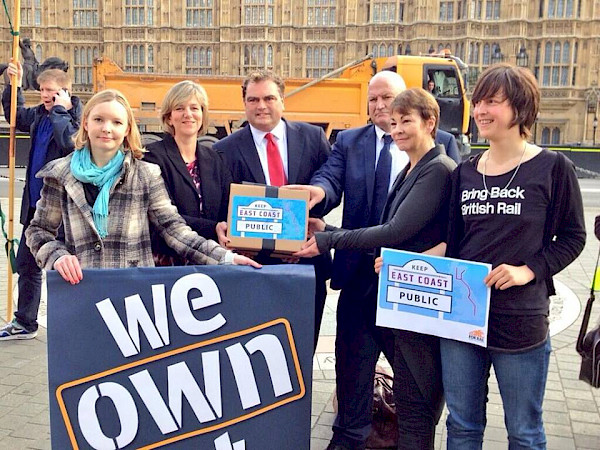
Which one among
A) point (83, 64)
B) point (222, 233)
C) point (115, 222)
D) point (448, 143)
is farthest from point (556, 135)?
point (115, 222)

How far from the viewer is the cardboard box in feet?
7.81

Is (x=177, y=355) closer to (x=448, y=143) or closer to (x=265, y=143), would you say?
(x=265, y=143)

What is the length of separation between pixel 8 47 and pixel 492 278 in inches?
1478

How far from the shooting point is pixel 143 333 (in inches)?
85.6

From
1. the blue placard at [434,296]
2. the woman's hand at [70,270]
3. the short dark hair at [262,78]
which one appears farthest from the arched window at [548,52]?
the woman's hand at [70,270]

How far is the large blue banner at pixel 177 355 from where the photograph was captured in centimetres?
217

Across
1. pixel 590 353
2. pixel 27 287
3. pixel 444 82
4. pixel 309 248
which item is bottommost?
pixel 27 287

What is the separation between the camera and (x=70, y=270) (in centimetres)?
216

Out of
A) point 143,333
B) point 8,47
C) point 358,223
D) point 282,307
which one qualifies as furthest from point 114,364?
point 8,47

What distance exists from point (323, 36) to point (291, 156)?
30763 mm

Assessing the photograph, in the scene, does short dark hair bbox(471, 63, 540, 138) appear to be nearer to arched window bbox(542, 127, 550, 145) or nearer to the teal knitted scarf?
the teal knitted scarf

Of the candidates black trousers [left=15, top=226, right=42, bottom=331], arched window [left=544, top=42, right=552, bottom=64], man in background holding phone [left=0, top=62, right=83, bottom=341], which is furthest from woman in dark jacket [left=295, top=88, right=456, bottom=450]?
arched window [left=544, top=42, right=552, bottom=64]

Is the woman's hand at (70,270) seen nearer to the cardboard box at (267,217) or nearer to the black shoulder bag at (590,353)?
the cardboard box at (267,217)

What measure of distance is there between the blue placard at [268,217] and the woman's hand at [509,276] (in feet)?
2.49
